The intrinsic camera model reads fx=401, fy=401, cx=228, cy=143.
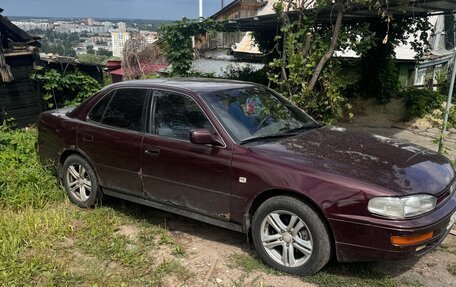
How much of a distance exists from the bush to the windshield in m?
8.14

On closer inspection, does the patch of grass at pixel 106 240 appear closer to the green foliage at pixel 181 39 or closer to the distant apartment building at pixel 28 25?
the green foliage at pixel 181 39

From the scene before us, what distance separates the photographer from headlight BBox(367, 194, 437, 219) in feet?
9.91

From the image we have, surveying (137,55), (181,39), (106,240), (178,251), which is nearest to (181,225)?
(178,251)

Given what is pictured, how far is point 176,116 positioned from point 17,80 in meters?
8.61

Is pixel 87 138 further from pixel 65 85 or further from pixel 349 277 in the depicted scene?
pixel 65 85

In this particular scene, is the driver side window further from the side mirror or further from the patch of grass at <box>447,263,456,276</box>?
the patch of grass at <box>447,263,456,276</box>

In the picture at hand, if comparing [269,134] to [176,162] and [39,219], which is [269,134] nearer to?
[176,162]

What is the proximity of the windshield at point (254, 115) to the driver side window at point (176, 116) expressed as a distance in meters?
0.17

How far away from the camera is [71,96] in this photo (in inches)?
480

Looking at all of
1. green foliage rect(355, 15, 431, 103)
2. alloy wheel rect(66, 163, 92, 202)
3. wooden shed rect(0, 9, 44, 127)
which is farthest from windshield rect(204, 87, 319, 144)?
wooden shed rect(0, 9, 44, 127)

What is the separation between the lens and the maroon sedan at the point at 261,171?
10.2 feet

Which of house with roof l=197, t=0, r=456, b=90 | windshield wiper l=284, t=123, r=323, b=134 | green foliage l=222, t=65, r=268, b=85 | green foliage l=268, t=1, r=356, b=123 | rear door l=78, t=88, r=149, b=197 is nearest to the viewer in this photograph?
windshield wiper l=284, t=123, r=323, b=134

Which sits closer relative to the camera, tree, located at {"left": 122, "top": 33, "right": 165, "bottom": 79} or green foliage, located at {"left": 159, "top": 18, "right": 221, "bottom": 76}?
green foliage, located at {"left": 159, "top": 18, "right": 221, "bottom": 76}

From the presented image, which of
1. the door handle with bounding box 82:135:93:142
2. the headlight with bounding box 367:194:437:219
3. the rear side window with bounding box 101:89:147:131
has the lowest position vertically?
the headlight with bounding box 367:194:437:219
